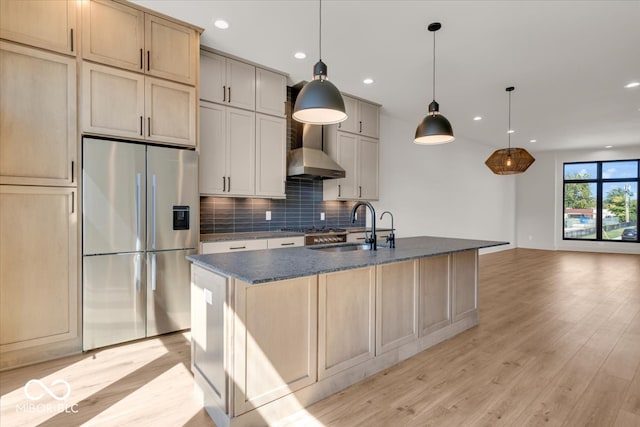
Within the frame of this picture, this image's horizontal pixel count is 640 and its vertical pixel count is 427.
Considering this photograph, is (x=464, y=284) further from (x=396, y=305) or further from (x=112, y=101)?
(x=112, y=101)

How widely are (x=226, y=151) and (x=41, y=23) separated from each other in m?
1.81

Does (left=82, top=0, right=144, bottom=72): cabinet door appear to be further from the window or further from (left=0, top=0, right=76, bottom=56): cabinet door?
the window

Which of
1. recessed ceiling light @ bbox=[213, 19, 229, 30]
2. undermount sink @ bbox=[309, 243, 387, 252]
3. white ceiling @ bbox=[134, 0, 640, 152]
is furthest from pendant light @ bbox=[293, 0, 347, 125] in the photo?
recessed ceiling light @ bbox=[213, 19, 229, 30]

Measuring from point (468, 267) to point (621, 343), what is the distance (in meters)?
1.45

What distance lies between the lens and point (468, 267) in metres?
3.30

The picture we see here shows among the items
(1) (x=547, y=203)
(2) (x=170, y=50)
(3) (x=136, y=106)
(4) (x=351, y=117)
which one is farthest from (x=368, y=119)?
(1) (x=547, y=203)

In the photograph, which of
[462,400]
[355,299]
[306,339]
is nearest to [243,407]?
[306,339]

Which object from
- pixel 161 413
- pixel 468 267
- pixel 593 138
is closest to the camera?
pixel 161 413

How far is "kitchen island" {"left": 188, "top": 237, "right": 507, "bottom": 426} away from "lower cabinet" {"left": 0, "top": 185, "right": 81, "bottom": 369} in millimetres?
1325

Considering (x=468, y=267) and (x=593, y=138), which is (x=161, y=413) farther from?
(x=593, y=138)

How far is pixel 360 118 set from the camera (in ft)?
17.2

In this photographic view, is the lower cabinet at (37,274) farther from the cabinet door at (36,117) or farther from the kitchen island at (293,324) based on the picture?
the kitchen island at (293,324)

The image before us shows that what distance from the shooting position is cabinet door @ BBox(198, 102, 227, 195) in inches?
142

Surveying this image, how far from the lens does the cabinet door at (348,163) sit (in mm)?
4988
